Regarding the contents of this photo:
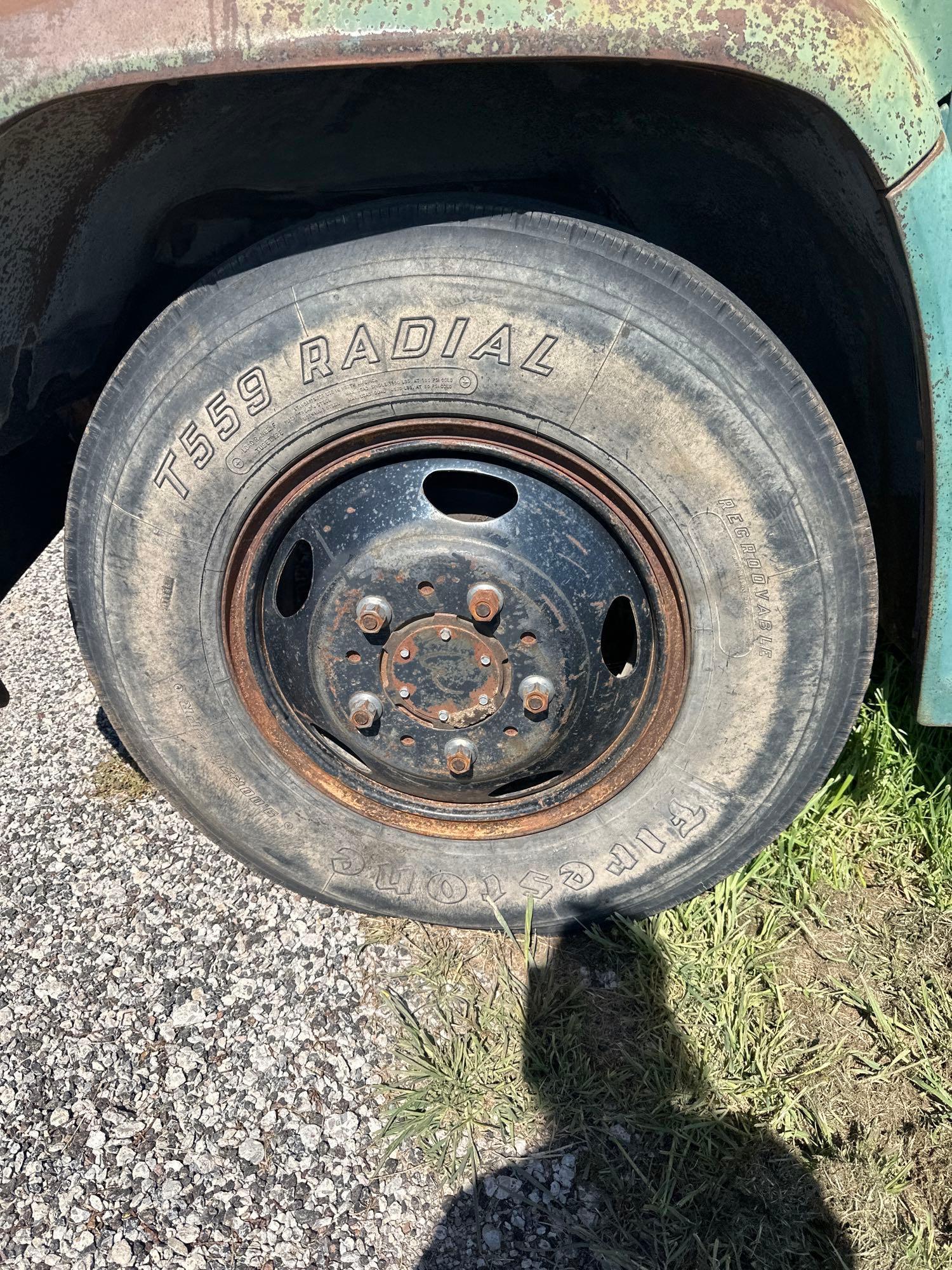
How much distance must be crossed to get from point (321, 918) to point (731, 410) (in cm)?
145

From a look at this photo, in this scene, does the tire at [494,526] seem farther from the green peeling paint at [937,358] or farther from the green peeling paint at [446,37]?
the green peeling paint at [446,37]

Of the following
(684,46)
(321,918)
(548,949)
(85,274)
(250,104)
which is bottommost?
(321,918)

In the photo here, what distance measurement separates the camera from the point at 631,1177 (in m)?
1.73

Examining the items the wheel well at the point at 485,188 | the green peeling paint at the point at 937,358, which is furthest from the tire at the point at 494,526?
the wheel well at the point at 485,188

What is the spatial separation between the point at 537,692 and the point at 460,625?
0.20m

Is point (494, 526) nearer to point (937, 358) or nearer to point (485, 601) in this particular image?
point (485, 601)

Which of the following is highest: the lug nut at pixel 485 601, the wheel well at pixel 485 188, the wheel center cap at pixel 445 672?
the wheel well at pixel 485 188

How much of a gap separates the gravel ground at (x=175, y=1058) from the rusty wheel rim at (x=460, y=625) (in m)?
0.51

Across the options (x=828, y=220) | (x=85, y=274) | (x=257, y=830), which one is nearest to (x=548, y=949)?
(x=257, y=830)

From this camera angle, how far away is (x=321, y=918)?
2.17 metres

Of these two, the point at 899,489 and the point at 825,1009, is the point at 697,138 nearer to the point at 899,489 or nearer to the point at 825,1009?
the point at 899,489

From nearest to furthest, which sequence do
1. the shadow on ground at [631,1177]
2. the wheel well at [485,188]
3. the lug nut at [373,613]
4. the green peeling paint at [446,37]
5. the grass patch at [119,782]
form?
the green peeling paint at [446,37] → the wheel well at [485,188] → the shadow on ground at [631,1177] → the lug nut at [373,613] → the grass patch at [119,782]

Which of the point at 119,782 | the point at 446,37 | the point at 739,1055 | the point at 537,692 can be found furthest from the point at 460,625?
the point at 119,782

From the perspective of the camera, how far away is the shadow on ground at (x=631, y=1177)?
1638 millimetres
